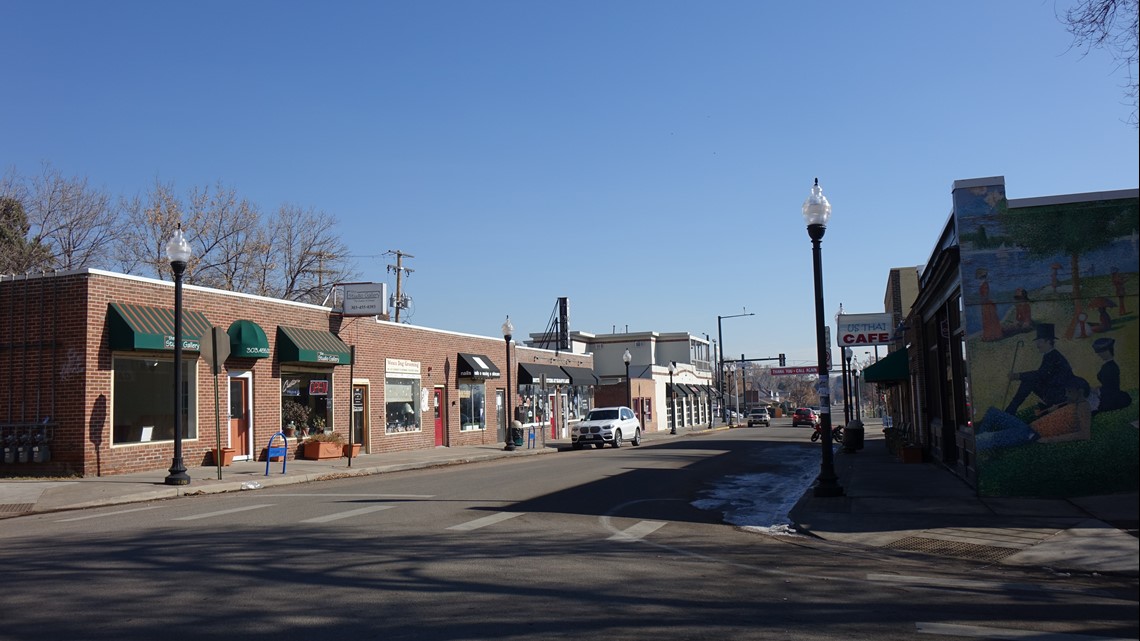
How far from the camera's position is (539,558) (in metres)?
9.45

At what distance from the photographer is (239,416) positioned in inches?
923

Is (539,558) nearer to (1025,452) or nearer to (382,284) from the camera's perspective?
(1025,452)

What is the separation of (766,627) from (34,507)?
13.5 meters

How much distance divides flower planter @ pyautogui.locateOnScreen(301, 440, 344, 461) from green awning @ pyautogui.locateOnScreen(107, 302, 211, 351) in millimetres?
5182

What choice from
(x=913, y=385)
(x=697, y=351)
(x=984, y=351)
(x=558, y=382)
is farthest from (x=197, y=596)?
(x=697, y=351)

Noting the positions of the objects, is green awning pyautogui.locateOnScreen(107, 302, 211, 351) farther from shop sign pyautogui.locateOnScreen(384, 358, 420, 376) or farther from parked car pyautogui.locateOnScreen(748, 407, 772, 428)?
parked car pyautogui.locateOnScreen(748, 407, 772, 428)

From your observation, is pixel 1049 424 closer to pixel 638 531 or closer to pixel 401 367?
pixel 638 531

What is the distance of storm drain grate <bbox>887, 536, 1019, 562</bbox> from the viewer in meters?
9.70

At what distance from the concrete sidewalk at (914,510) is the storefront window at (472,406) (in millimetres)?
12986

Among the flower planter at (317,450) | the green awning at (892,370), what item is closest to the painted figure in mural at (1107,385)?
the green awning at (892,370)

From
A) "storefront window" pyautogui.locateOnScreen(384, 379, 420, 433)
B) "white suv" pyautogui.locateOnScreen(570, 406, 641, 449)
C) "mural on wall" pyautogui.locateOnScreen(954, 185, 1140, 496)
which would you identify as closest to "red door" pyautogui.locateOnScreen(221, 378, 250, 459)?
"storefront window" pyautogui.locateOnScreen(384, 379, 420, 433)

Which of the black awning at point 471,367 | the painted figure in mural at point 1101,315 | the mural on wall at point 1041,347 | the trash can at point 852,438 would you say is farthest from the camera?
the black awning at point 471,367

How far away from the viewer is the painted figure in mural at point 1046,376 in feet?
42.6

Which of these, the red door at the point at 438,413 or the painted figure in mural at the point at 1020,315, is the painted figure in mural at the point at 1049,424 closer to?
the painted figure in mural at the point at 1020,315
